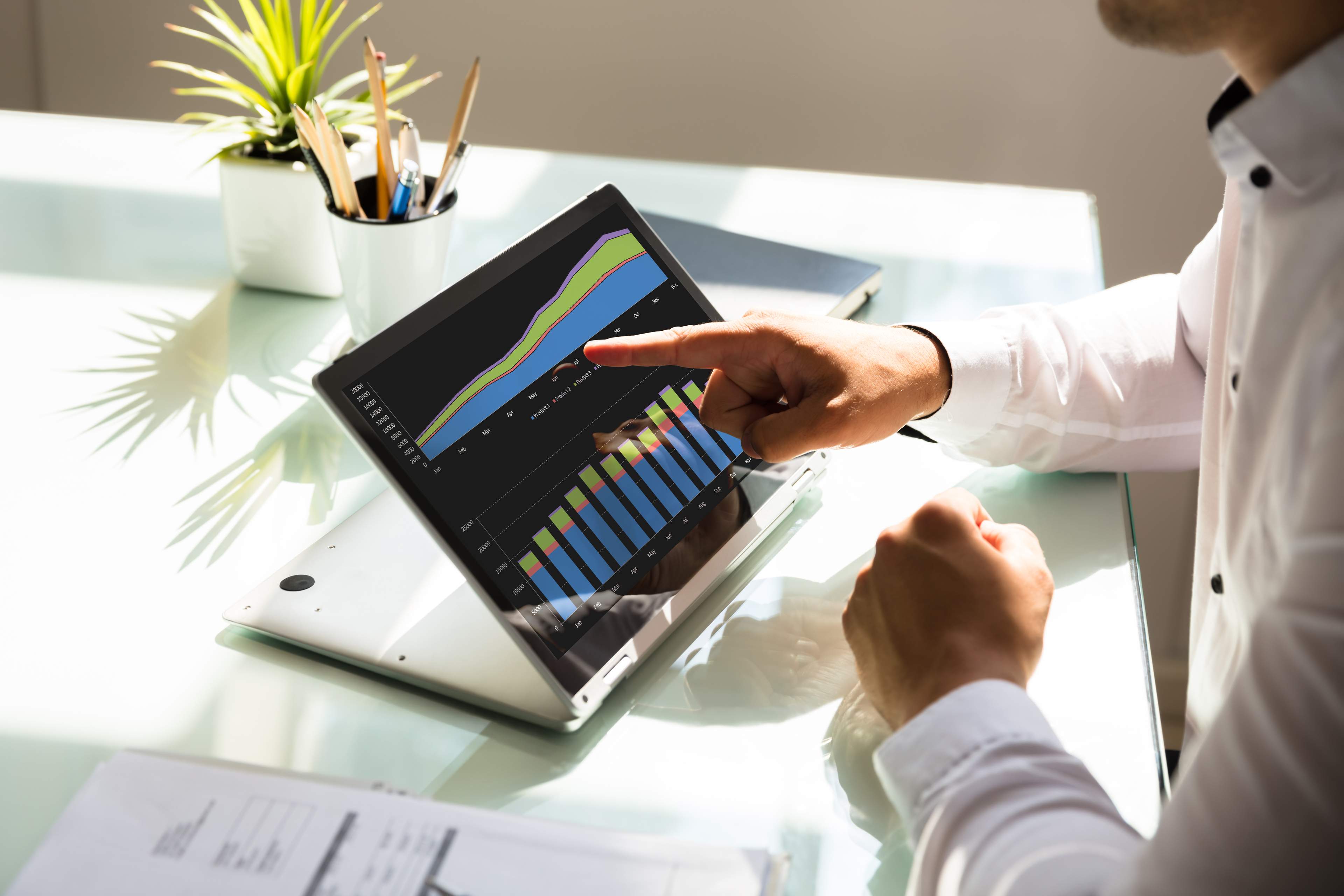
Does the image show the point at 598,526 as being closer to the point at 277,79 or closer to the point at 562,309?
the point at 562,309

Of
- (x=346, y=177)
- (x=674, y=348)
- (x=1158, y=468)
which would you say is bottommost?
(x=1158, y=468)

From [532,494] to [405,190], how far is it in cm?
42

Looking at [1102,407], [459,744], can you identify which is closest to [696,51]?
[1102,407]

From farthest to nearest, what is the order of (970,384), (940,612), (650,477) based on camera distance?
(970,384) < (650,477) < (940,612)

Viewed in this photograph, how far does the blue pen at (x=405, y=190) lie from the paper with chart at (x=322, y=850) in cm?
59

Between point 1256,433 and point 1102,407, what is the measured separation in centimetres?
31

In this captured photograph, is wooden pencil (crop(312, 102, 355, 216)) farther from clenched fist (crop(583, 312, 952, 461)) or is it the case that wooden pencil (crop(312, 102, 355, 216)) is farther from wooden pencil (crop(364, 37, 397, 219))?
clenched fist (crop(583, 312, 952, 461))

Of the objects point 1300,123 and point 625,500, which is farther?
point 625,500

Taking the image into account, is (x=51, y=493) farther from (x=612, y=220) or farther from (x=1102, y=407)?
(x=1102, y=407)

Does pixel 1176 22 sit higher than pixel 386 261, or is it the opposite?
pixel 1176 22

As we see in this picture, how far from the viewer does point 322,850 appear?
1.81ft

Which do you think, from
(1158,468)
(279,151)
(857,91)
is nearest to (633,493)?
(1158,468)

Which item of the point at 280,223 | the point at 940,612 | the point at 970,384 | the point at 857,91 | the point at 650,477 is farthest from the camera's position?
the point at 857,91

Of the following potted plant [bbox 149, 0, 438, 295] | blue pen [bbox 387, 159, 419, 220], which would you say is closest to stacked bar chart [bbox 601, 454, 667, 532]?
blue pen [bbox 387, 159, 419, 220]
